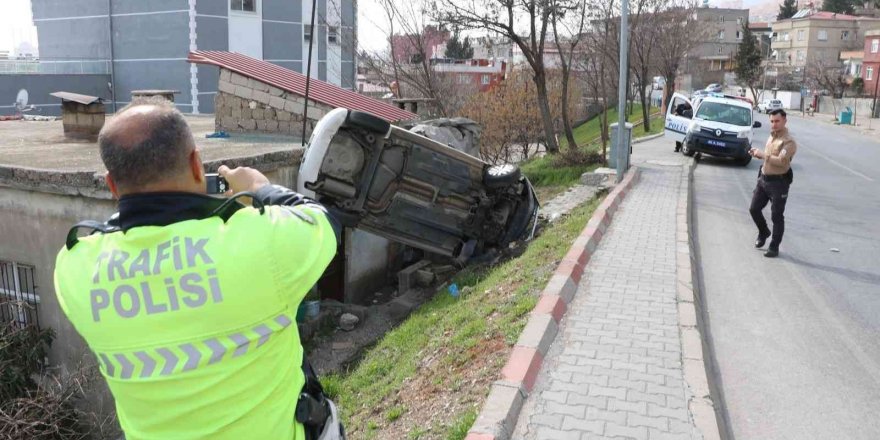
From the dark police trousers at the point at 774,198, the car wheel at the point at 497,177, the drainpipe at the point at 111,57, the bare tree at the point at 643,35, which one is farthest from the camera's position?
the drainpipe at the point at 111,57

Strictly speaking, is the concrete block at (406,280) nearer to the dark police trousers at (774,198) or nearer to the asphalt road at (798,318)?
the asphalt road at (798,318)

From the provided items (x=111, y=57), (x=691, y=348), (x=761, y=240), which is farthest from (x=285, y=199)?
(x=111, y=57)

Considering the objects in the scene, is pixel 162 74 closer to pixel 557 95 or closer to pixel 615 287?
pixel 557 95

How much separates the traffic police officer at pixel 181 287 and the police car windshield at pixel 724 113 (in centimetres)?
1950

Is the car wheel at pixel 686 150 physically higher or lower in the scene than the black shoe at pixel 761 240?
higher

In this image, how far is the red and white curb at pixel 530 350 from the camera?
3963 millimetres

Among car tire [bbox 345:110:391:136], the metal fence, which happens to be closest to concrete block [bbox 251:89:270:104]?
car tire [bbox 345:110:391:136]

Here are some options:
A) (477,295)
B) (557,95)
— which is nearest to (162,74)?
(557,95)

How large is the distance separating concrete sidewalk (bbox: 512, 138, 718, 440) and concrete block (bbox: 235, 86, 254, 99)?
21.6 ft

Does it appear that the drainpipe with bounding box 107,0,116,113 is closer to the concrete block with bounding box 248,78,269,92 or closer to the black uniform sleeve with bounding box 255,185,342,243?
the concrete block with bounding box 248,78,269,92

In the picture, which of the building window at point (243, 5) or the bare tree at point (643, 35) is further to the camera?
the building window at point (243, 5)

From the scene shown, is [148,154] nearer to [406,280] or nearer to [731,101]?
[406,280]

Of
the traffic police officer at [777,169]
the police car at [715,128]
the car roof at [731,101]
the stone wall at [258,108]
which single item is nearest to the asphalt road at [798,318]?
the traffic police officer at [777,169]

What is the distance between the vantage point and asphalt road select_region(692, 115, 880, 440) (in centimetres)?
467
